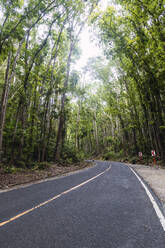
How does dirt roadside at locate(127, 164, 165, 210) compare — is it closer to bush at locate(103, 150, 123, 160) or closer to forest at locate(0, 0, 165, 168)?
forest at locate(0, 0, 165, 168)

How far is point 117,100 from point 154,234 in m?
27.1

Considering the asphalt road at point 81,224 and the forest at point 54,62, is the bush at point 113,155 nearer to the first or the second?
the forest at point 54,62

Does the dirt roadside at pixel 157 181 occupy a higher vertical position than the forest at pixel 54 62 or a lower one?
lower

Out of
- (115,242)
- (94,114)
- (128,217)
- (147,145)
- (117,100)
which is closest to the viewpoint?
(115,242)

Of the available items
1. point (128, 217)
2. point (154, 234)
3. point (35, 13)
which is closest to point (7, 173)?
point (128, 217)

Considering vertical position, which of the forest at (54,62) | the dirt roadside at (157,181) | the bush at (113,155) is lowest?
the dirt roadside at (157,181)

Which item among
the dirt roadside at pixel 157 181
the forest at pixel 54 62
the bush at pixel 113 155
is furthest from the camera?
the bush at pixel 113 155

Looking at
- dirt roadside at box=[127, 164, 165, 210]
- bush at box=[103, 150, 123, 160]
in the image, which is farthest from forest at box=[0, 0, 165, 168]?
bush at box=[103, 150, 123, 160]

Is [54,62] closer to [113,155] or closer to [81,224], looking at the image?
[81,224]

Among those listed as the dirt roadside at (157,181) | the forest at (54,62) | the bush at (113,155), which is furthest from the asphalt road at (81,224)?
the bush at (113,155)

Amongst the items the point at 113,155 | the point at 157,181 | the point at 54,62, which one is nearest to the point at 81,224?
the point at 157,181

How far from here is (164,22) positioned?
11.6 meters

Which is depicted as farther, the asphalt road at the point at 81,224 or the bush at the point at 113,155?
the bush at the point at 113,155

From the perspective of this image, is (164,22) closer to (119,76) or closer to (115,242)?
(115,242)
